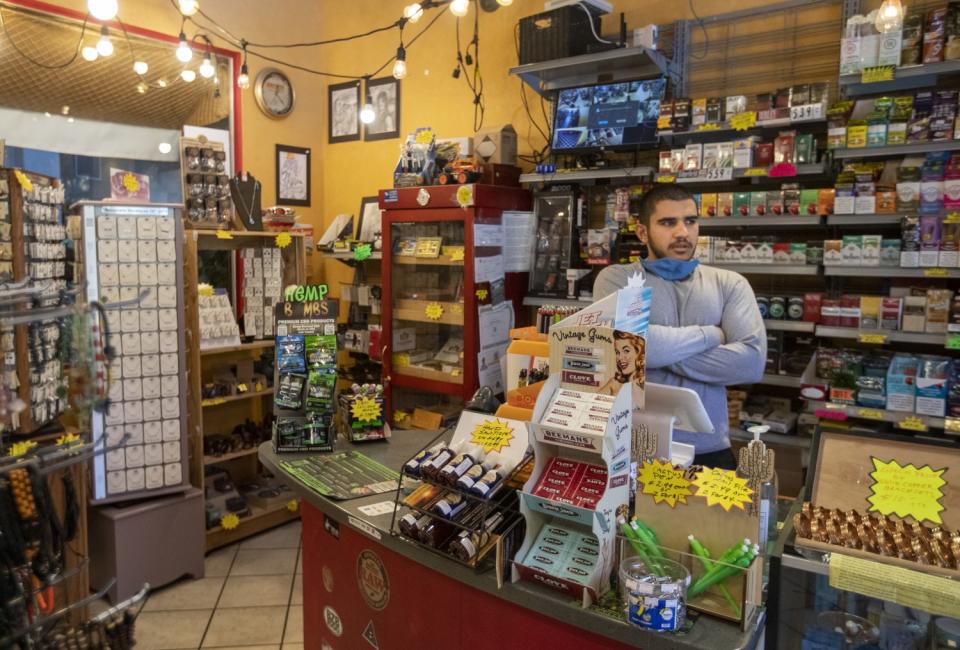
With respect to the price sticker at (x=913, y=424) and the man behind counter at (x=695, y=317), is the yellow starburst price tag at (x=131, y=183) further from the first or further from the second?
the price sticker at (x=913, y=424)

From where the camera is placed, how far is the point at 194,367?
4.11 m

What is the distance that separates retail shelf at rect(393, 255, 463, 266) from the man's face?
1758 mm

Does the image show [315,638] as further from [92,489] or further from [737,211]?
[737,211]

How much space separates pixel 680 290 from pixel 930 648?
1543mm

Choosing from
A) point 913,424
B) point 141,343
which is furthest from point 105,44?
point 913,424

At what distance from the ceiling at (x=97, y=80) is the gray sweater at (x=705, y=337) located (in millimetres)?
3570

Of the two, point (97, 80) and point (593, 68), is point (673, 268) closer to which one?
point (593, 68)

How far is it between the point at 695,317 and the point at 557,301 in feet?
5.19

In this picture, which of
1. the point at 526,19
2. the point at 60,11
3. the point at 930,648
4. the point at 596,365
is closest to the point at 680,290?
the point at 596,365

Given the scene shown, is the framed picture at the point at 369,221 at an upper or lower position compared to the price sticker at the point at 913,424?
upper

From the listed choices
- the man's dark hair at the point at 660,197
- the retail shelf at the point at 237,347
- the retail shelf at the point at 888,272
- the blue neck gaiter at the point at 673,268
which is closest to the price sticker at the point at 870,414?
the retail shelf at the point at 888,272

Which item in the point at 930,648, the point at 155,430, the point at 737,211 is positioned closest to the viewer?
the point at 930,648

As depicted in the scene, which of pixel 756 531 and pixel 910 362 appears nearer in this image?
pixel 756 531

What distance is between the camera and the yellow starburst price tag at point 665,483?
1521 millimetres
